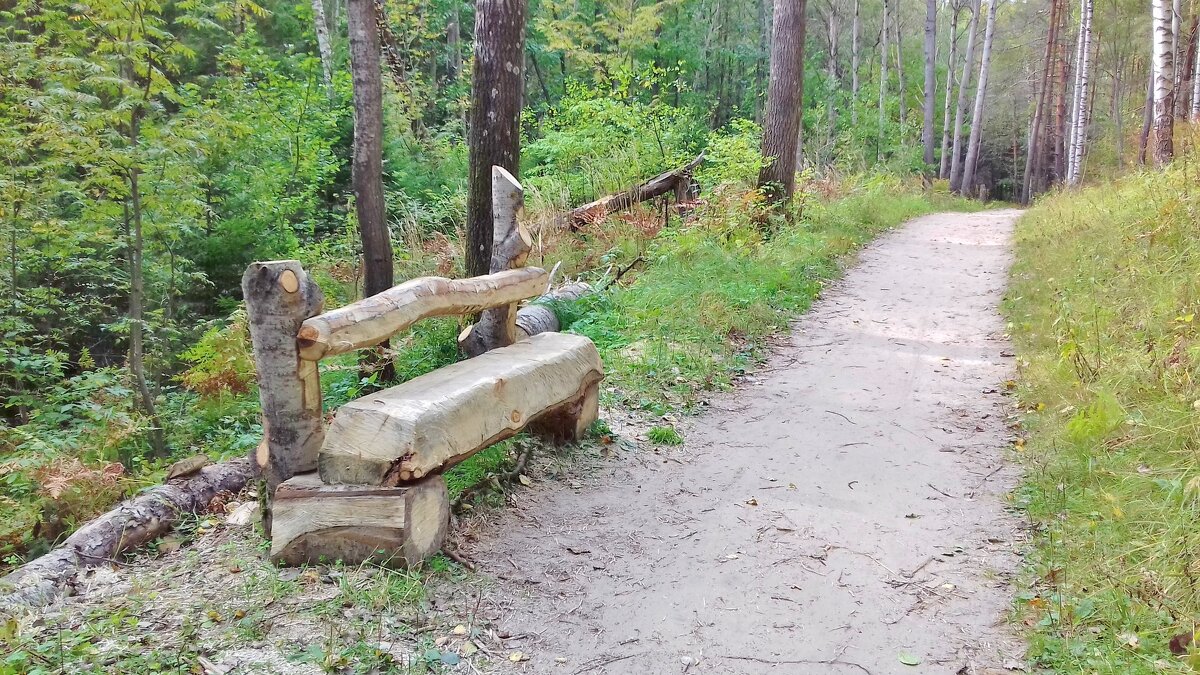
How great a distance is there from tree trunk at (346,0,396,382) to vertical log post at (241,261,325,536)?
17.4 feet

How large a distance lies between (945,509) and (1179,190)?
6.25 m

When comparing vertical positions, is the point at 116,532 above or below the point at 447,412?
below

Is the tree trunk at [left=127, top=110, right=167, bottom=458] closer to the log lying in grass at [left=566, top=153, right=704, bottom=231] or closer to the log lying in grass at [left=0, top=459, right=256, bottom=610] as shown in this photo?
the log lying in grass at [left=0, top=459, right=256, bottom=610]

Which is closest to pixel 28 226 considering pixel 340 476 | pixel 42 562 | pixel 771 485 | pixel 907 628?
pixel 42 562

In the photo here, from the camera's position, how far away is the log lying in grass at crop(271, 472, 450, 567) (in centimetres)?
335

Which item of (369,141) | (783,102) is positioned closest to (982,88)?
(783,102)

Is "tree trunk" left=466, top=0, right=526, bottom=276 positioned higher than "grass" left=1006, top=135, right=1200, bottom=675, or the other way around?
"tree trunk" left=466, top=0, right=526, bottom=276

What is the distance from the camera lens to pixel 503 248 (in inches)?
206

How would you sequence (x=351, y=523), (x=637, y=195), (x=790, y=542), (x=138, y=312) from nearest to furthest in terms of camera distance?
(x=351, y=523) → (x=790, y=542) → (x=138, y=312) → (x=637, y=195)

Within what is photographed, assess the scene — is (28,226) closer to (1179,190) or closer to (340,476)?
(340,476)

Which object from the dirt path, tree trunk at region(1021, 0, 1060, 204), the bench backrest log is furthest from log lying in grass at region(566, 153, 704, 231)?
tree trunk at region(1021, 0, 1060, 204)

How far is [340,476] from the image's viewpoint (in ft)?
11.3

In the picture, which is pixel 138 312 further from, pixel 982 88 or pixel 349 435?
pixel 982 88

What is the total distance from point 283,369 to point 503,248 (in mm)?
2103
